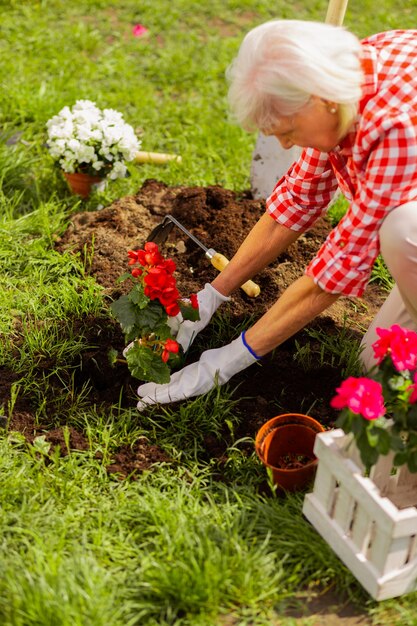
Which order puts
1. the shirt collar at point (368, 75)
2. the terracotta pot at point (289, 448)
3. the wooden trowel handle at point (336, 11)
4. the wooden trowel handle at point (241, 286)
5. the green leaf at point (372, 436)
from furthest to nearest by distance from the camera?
the wooden trowel handle at point (336, 11)
the wooden trowel handle at point (241, 286)
the terracotta pot at point (289, 448)
the shirt collar at point (368, 75)
the green leaf at point (372, 436)

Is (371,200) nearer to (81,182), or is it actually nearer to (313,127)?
(313,127)

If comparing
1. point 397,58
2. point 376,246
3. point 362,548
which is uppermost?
point 397,58

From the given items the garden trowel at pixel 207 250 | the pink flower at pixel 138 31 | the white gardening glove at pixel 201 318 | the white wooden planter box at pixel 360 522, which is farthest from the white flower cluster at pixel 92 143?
the white wooden planter box at pixel 360 522

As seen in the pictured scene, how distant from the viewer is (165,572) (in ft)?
7.84

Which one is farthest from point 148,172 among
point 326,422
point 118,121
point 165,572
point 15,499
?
point 165,572

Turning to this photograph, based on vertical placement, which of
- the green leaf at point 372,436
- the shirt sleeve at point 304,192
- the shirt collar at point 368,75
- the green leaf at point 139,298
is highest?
the shirt collar at point 368,75

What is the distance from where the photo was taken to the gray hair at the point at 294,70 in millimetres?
2379

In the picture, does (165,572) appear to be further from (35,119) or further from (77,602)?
(35,119)

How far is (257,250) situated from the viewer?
3.17 metres

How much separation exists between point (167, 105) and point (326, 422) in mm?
2748

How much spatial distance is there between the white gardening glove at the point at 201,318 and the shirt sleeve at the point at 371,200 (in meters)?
0.58

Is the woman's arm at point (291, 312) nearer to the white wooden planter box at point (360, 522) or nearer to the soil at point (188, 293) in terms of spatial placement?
the soil at point (188, 293)

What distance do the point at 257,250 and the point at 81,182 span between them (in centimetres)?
132

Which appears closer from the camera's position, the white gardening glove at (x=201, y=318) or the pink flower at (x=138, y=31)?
the white gardening glove at (x=201, y=318)
